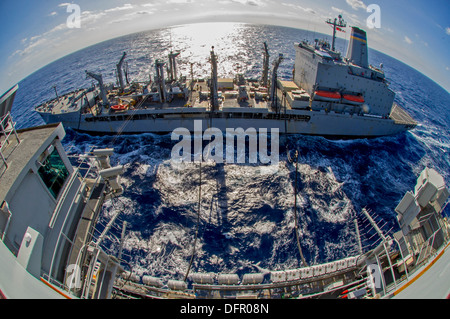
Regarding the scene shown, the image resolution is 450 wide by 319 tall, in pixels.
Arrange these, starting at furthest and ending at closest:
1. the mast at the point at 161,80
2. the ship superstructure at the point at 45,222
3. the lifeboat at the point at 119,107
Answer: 1. the lifeboat at the point at 119,107
2. the mast at the point at 161,80
3. the ship superstructure at the point at 45,222

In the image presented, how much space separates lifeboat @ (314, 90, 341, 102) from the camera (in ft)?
103

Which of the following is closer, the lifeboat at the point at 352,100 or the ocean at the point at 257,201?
the ocean at the point at 257,201

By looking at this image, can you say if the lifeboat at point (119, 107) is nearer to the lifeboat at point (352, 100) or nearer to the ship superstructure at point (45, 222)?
the ship superstructure at point (45, 222)

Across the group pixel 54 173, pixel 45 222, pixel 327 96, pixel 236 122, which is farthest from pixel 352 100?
pixel 45 222

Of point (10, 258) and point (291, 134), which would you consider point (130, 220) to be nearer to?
point (10, 258)

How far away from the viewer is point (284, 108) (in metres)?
31.1

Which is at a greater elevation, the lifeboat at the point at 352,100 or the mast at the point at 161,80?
the mast at the point at 161,80

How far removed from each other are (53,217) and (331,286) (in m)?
12.1

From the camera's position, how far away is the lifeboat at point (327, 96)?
3130cm

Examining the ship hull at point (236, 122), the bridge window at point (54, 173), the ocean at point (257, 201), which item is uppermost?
the bridge window at point (54, 173)

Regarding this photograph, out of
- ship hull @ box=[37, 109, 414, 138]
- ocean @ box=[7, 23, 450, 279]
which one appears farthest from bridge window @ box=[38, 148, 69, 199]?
ship hull @ box=[37, 109, 414, 138]

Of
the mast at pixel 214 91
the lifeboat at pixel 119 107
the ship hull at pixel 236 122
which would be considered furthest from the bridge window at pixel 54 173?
the lifeboat at pixel 119 107
